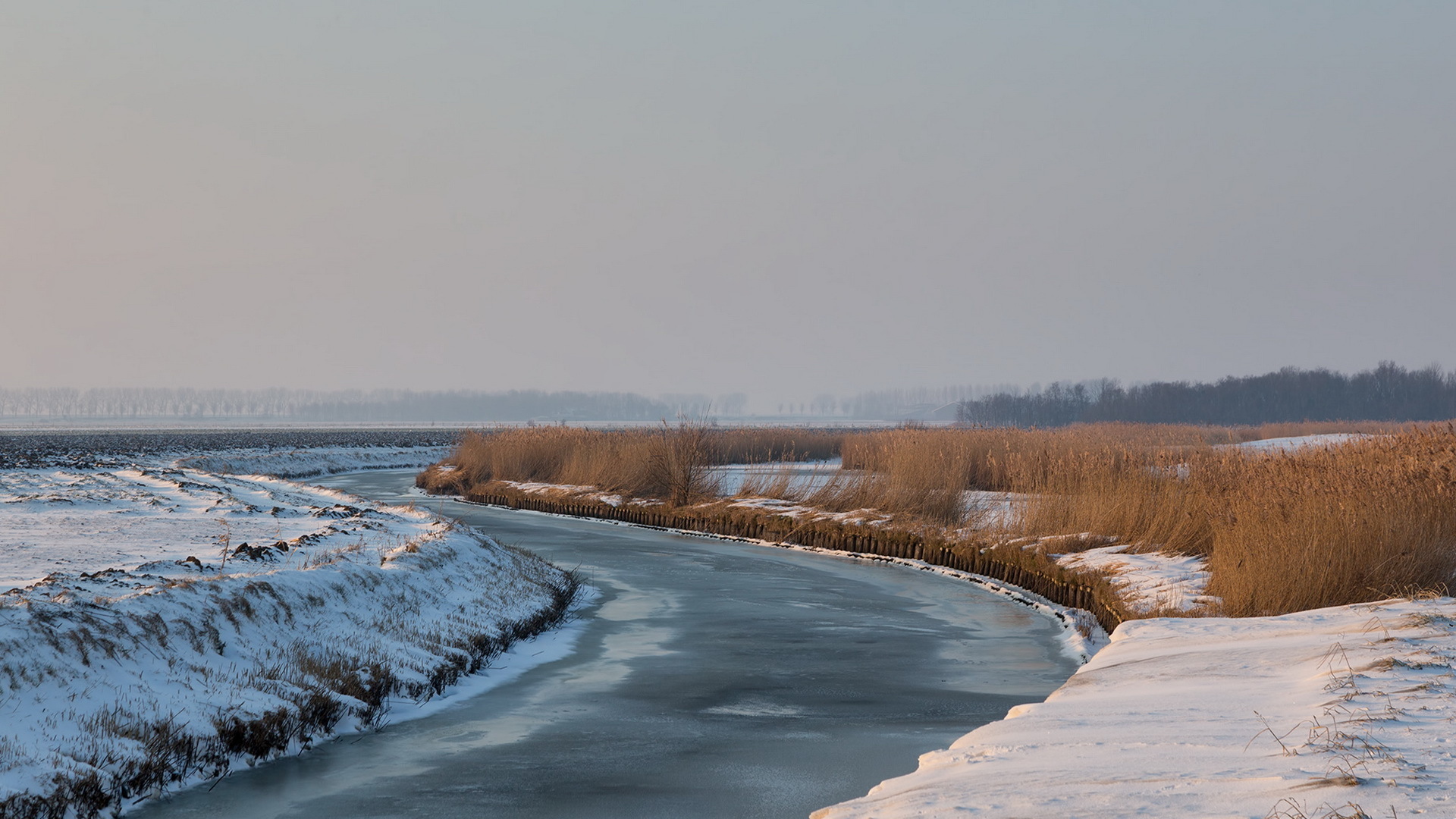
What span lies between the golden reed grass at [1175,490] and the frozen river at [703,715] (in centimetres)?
182

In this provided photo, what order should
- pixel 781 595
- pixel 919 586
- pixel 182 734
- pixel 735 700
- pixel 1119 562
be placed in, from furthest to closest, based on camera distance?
pixel 919 586
pixel 781 595
pixel 1119 562
pixel 735 700
pixel 182 734

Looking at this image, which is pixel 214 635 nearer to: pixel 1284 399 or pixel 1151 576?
pixel 1151 576

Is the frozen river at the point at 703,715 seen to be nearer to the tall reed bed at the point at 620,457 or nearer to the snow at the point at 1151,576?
the snow at the point at 1151,576

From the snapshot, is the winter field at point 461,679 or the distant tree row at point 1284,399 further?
the distant tree row at point 1284,399

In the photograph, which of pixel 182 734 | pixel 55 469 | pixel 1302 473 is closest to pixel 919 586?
pixel 1302 473

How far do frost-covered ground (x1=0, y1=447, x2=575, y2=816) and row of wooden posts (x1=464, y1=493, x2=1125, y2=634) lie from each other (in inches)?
209

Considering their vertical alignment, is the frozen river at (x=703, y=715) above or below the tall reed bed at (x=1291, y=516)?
below

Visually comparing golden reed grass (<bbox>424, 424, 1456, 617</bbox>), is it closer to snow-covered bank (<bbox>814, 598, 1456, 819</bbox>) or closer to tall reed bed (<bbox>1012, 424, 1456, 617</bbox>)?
tall reed bed (<bbox>1012, 424, 1456, 617</bbox>)

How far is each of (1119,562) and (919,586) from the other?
268cm

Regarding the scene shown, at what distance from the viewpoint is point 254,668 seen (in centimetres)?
689

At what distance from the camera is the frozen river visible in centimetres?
562

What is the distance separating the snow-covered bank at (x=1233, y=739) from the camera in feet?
12.1

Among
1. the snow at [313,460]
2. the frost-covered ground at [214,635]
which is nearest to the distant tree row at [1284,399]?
the snow at [313,460]

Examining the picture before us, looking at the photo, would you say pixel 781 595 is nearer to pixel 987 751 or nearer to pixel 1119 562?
pixel 1119 562
